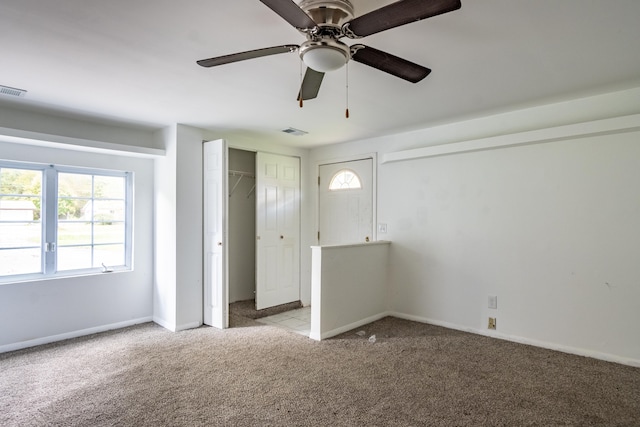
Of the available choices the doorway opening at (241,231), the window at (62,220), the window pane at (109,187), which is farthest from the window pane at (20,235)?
the doorway opening at (241,231)

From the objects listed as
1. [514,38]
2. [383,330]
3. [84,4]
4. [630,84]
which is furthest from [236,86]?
[630,84]

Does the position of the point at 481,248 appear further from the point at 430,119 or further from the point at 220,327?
the point at 220,327

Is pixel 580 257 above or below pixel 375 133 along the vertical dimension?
below

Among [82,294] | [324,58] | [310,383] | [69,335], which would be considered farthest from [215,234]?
[324,58]

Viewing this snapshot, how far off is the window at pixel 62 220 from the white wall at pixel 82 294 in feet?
0.39

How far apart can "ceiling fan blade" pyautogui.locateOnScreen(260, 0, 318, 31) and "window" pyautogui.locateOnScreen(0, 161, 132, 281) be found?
11.1 ft

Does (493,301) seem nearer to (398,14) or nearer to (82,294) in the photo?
(398,14)

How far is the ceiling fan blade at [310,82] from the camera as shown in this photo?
2.05m

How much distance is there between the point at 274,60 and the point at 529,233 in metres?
2.79

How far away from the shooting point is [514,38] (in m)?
2.04

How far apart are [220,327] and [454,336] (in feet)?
8.21

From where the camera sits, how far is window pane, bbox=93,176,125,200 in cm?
397

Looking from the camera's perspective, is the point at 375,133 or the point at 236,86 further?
the point at 375,133

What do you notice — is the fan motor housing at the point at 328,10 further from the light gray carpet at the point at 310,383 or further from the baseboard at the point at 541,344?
the baseboard at the point at 541,344
